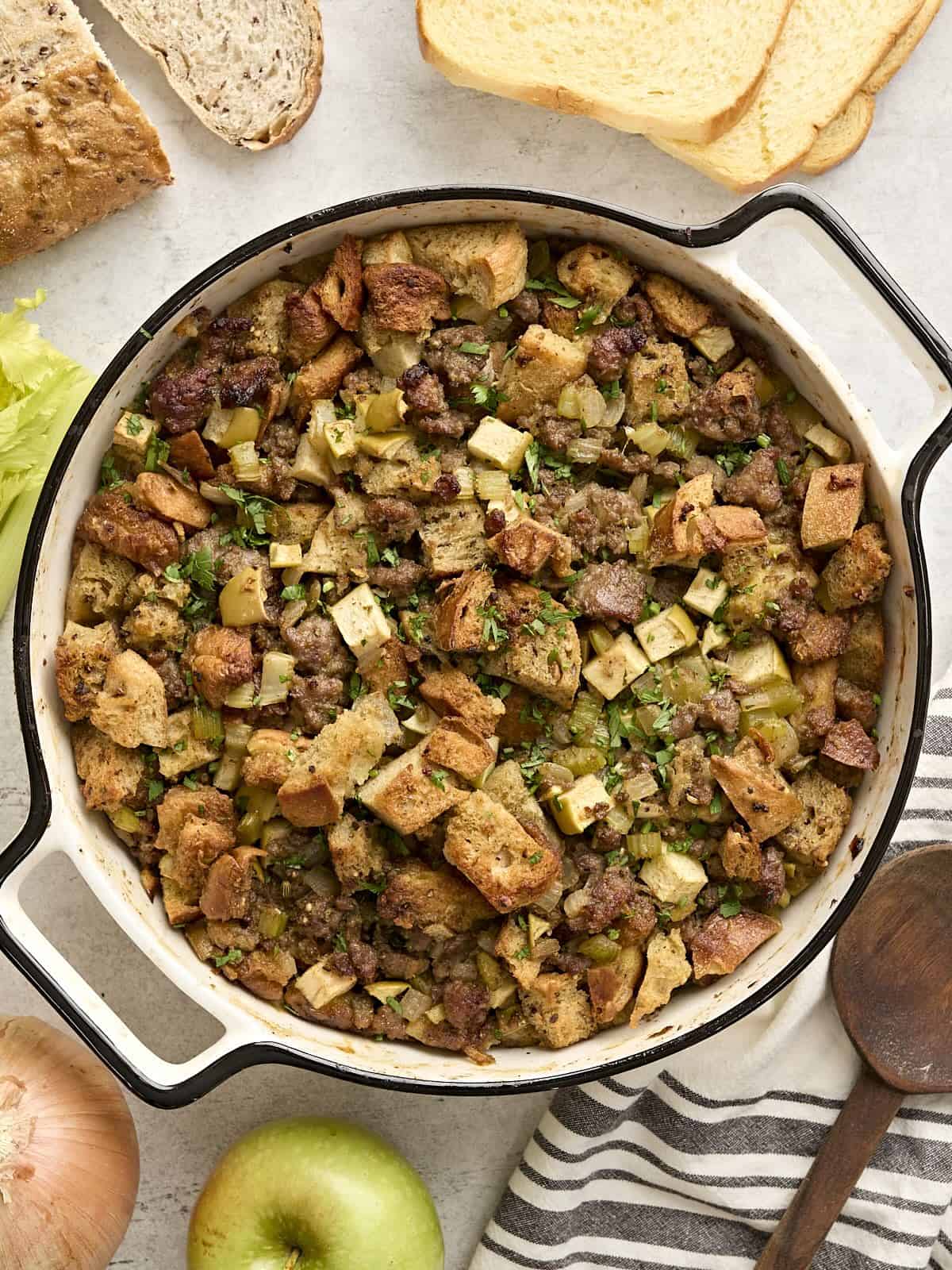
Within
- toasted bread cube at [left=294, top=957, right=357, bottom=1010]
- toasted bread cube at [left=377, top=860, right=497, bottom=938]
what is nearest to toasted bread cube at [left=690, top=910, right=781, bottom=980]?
toasted bread cube at [left=377, top=860, right=497, bottom=938]

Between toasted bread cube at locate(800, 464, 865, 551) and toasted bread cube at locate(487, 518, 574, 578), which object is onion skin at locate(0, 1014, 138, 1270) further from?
toasted bread cube at locate(800, 464, 865, 551)

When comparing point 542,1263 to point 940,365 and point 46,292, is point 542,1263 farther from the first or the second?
point 46,292

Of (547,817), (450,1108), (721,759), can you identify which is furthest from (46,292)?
(450,1108)

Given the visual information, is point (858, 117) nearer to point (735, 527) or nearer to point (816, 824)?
point (735, 527)

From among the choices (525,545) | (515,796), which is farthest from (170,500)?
(515,796)

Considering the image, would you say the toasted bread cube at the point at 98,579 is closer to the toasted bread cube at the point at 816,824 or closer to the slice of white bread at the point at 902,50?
the toasted bread cube at the point at 816,824

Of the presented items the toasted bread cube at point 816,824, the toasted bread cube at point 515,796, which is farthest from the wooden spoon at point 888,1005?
the toasted bread cube at point 515,796
